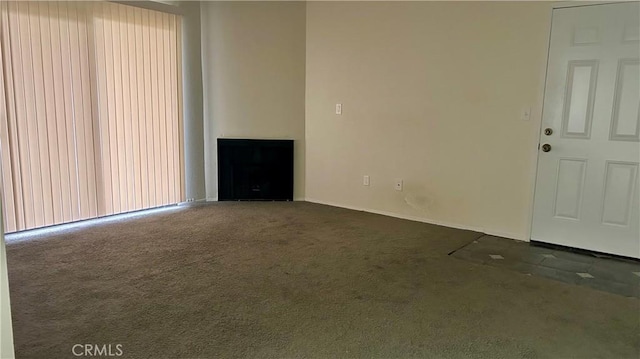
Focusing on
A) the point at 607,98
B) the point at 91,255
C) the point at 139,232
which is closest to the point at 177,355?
the point at 91,255

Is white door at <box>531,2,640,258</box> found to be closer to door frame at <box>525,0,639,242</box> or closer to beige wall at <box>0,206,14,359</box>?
door frame at <box>525,0,639,242</box>

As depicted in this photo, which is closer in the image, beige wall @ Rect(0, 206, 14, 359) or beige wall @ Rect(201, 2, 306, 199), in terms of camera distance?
beige wall @ Rect(0, 206, 14, 359)

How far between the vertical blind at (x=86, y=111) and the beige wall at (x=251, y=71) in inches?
16.7

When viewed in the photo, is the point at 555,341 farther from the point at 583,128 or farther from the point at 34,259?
the point at 34,259

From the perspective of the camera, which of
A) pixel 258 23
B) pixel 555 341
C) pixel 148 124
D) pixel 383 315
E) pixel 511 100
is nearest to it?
pixel 555 341

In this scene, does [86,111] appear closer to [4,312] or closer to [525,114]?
[4,312]

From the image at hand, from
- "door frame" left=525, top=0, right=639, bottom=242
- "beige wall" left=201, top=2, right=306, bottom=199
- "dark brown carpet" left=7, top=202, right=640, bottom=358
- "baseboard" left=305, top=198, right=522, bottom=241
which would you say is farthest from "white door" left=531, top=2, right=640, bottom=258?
"beige wall" left=201, top=2, right=306, bottom=199

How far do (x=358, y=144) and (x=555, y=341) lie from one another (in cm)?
315

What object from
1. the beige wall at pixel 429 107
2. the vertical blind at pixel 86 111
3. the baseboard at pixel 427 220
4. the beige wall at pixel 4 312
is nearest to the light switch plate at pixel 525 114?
the beige wall at pixel 429 107

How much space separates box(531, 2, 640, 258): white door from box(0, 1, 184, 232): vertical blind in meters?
3.84

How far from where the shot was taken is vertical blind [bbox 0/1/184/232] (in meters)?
3.79

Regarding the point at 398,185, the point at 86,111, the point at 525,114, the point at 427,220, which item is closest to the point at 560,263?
the point at 525,114

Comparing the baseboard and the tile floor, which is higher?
the baseboard

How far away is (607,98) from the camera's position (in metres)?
3.54
